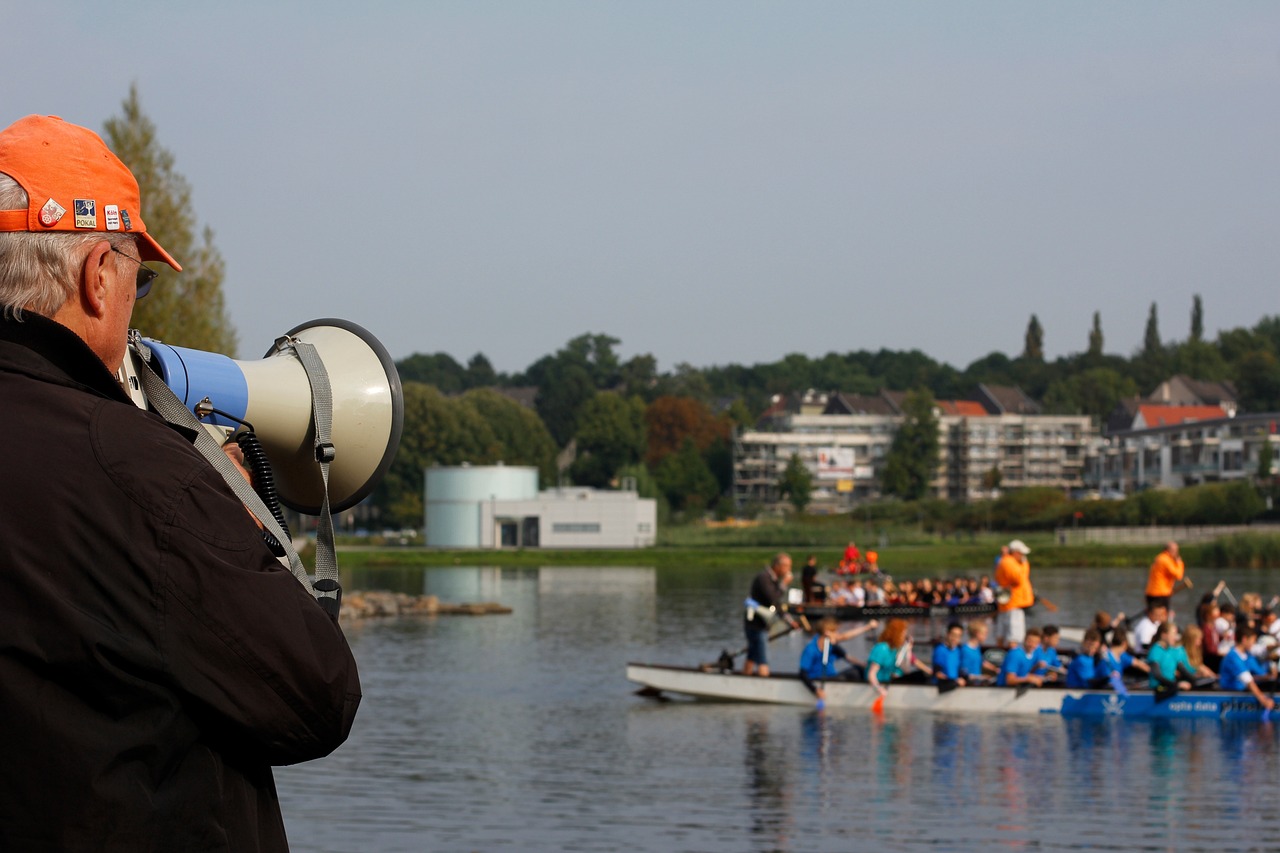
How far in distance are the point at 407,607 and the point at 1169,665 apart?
26.8 m

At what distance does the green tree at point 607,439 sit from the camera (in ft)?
409

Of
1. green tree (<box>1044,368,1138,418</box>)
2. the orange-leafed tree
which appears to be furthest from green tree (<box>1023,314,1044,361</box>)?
the orange-leafed tree

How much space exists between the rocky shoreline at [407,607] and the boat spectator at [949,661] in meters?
23.1

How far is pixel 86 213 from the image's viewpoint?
2.12m

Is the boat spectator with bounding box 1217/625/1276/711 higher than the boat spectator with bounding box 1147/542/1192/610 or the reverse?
the reverse

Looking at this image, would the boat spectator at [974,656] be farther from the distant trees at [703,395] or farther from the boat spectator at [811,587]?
the distant trees at [703,395]

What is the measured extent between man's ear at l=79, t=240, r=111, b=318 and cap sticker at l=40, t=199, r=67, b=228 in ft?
0.22

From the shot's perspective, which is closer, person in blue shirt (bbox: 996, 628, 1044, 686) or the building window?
person in blue shirt (bbox: 996, 628, 1044, 686)

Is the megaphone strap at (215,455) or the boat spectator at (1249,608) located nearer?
the megaphone strap at (215,455)

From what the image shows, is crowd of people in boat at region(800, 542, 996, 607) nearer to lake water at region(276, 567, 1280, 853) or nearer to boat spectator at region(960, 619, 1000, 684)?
lake water at region(276, 567, 1280, 853)

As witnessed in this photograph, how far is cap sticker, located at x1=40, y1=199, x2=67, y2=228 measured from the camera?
6.86 ft

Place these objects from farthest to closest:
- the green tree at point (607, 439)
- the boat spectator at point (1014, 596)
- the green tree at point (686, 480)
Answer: the green tree at point (607, 439)
the green tree at point (686, 480)
the boat spectator at point (1014, 596)

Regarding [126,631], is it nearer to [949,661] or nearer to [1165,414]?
[949,661]

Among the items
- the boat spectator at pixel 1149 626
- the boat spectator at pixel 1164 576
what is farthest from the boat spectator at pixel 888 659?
the boat spectator at pixel 1164 576
